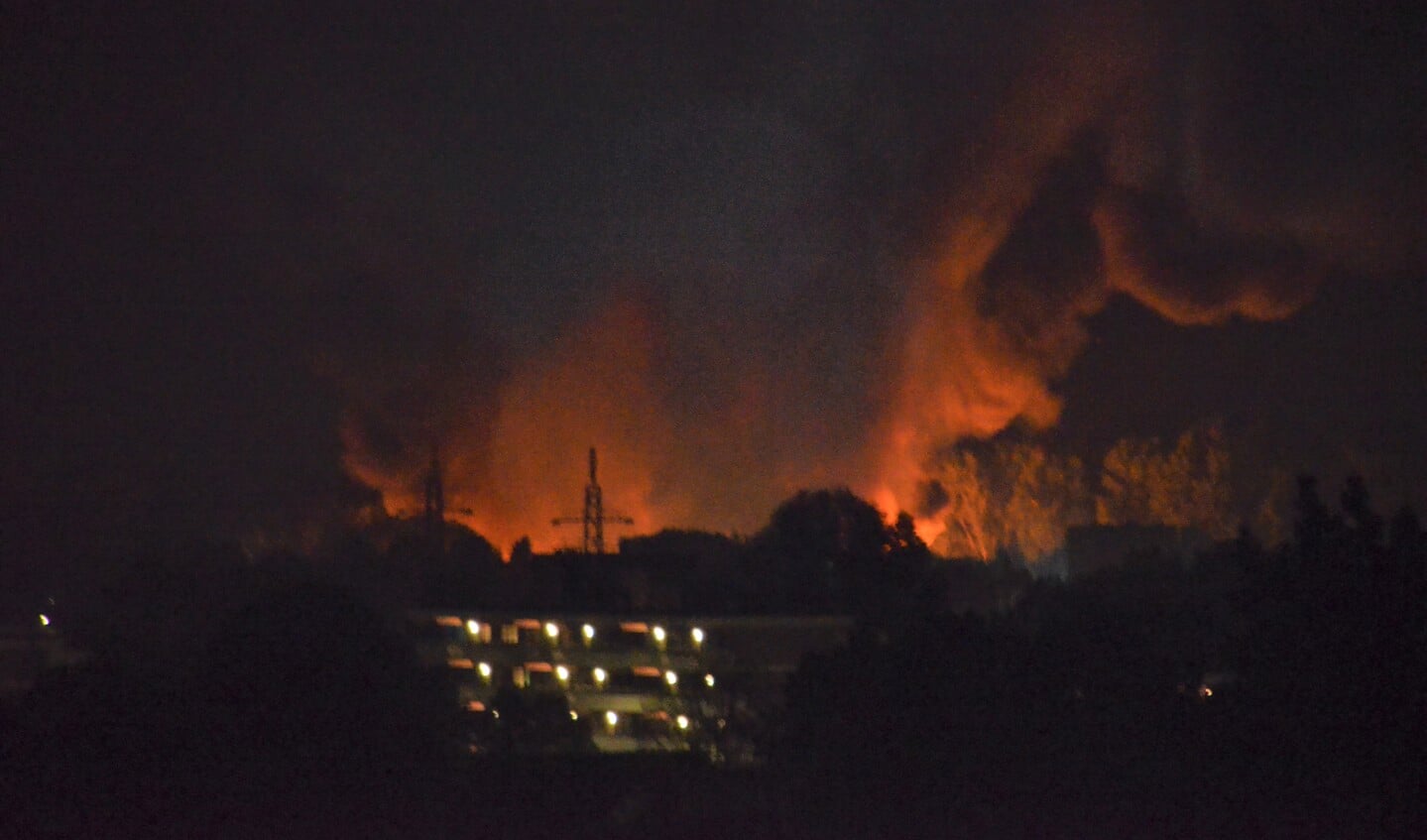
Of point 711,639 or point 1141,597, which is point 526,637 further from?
point 1141,597

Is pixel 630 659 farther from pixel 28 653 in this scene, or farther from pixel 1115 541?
pixel 1115 541

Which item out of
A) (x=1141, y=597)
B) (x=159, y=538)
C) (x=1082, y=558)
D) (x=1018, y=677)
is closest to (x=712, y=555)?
(x=1082, y=558)

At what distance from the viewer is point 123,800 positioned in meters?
9.77

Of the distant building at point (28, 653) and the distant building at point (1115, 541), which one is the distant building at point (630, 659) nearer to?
the distant building at point (28, 653)

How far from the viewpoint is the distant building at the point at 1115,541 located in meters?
29.6

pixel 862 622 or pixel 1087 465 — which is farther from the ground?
pixel 1087 465

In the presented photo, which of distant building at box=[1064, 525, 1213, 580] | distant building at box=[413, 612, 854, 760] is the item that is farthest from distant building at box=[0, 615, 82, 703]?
distant building at box=[1064, 525, 1213, 580]

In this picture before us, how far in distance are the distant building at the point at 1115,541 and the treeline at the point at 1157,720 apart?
708 inches

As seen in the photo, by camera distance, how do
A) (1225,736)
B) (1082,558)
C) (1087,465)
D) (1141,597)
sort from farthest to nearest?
(1087,465)
(1082,558)
(1141,597)
(1225,736)

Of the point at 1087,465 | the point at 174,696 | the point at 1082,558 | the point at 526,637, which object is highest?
Answer: the point at 1087,465

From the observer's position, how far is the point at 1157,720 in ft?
35.4

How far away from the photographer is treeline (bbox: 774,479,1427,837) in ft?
33.0

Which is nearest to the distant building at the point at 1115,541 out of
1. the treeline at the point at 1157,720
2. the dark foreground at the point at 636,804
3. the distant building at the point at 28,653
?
the treeline at the point at 1157,720

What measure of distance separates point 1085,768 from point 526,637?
10690mm
